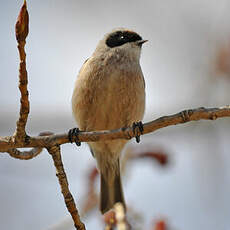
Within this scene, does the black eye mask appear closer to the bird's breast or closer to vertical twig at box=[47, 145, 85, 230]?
the bird's breast

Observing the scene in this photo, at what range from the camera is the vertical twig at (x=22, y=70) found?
213 centimetres

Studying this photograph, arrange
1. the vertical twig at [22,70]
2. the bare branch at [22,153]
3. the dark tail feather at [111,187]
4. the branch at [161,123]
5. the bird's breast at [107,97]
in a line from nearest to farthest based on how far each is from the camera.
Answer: the vertical twig at [22,70], the branch at [161,123], the bare branch at [22,153], the bird's breast at [107,97], the dark tail feather at [111,187]

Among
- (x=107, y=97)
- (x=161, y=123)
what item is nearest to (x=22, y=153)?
(x=161, y=123)

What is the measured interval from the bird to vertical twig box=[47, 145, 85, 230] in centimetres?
150

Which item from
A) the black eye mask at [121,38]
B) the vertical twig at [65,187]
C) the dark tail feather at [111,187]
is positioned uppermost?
the black eye mask at [121,38]

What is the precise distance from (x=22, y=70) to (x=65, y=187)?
806 mm

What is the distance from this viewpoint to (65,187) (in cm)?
257

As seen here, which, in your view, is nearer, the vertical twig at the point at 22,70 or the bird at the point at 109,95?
the vertical twig at the point at 22,70

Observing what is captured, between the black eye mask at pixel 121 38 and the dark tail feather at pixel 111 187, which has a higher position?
the black eye mask at pixel 121 38

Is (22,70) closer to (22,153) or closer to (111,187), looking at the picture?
(22,153)

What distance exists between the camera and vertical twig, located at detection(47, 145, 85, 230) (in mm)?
2453

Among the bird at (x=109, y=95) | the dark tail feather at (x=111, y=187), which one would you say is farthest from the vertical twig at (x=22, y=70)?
the dark tail feather at (x=111, y=187)

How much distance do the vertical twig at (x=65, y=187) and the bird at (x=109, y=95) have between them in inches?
59.2

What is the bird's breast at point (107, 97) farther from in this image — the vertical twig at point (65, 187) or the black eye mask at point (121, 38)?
the vertical twig at point (65, 187)
